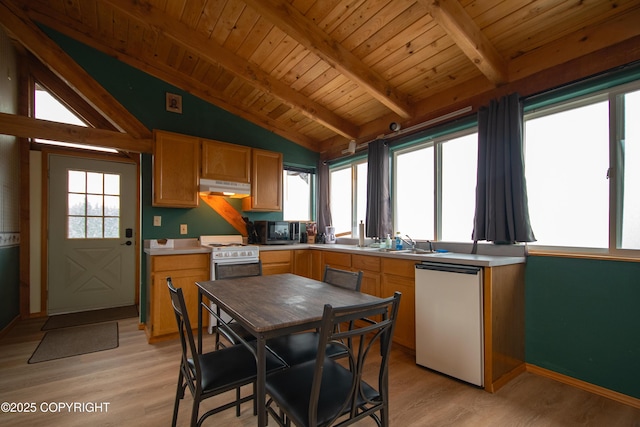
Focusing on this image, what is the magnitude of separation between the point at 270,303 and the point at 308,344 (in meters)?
0.50

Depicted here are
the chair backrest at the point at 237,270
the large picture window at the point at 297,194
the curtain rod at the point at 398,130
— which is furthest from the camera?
the large picture window at the point at 297,194

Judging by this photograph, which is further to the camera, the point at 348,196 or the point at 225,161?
the point at 348,196

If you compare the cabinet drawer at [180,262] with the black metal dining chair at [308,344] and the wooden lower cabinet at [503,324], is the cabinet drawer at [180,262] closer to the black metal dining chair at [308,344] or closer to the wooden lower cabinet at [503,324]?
the black metal dining chair at [308,344]

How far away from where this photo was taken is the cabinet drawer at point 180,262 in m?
2.88

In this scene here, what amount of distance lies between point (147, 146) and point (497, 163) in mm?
3532

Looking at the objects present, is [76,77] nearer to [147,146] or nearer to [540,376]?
[147,146]

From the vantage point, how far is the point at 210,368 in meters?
1.43

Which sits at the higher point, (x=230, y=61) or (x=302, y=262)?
(x=230, y=61)

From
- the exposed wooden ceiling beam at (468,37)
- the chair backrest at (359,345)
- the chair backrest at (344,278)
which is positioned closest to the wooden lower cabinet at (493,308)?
the chair backrest at (344,278)

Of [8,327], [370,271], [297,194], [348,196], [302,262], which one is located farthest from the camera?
[297,194]

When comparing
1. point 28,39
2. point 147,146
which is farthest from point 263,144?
point 28,39

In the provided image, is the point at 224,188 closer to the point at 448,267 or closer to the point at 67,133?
the point at 67,133

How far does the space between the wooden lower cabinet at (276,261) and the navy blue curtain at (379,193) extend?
1.05 meters

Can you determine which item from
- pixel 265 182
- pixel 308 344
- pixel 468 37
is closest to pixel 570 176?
pixel 468 37
